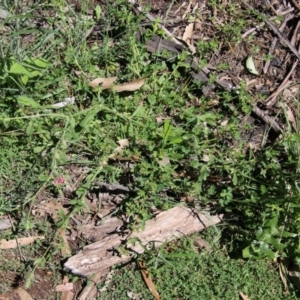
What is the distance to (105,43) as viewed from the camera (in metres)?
3.68

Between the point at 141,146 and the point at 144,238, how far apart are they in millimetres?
579

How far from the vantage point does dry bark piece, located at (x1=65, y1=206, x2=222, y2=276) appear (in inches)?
139

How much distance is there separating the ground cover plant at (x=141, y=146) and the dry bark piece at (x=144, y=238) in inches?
2.8

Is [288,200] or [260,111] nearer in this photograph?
[288,200]

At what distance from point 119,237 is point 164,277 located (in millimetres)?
392

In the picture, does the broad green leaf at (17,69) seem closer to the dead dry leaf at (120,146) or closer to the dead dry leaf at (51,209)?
the dead dry leaf at (120,146)

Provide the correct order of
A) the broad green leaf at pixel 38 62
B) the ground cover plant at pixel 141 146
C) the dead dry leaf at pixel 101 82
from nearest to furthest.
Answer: the broad green leaf at pixel 38 62 < the ground cover plant at pixel 141 146 < the dead dry leaf at pixel 101 82

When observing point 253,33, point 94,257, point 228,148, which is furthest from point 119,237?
point 253,33

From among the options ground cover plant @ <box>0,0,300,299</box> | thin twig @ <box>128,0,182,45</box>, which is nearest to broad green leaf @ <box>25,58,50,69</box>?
ground cover plant @ <box>0,0,300,299</box>

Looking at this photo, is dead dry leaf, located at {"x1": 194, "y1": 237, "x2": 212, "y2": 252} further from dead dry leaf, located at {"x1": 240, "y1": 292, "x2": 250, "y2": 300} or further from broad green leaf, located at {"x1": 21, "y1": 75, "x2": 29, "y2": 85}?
broad green leaf, located at {"x1": 21, "y1": 75, "x2": 29, "y2": 85}

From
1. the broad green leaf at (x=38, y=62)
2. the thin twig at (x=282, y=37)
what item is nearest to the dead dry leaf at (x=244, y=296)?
the thin twig at (x=282, y=37)

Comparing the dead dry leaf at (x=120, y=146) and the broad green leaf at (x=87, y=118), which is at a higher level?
the broad green leaf at (x=87, y=118)

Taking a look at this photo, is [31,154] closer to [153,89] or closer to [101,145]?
[101,145]

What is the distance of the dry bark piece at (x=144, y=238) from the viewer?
3529 mm
